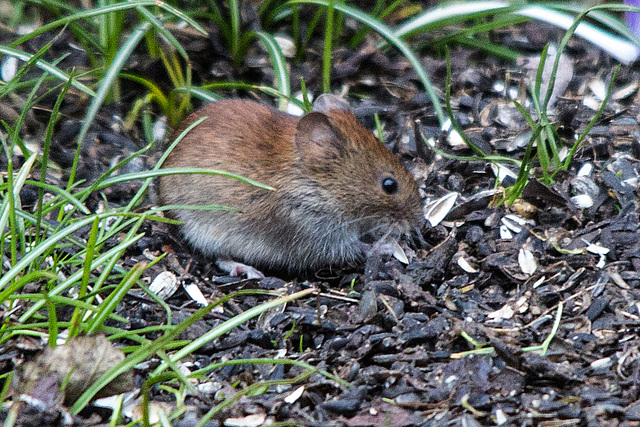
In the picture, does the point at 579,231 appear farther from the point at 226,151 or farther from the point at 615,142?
the point at 226,151

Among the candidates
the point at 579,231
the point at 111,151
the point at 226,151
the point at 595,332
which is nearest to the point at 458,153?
the point at 579,231

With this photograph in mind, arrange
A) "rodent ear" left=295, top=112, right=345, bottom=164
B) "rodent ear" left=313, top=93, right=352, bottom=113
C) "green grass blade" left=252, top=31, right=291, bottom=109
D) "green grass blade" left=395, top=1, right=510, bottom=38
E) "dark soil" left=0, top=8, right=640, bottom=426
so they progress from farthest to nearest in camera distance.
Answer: "green grass blade" left=395, top=1, right=510, bottom=38 < "green grass blade" left=252, top=31, right=291, bottom=109 < "rodent ear" left=313, top=93, right=352, bottom=113 < "rodent ear" left=295, top=112, right=345, bottom=164 < "dark soil" left=0, top=8, right=640, bottom=426

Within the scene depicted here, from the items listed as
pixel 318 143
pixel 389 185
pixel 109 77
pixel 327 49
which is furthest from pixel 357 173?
pixel 109 77

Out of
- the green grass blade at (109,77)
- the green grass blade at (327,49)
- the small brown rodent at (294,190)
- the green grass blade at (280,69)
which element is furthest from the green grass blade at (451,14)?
the green grass blade at (109,77)

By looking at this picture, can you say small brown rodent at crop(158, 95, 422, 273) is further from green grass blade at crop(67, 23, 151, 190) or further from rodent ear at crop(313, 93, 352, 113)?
green grass blade at crop(67, 23, 151, 190)

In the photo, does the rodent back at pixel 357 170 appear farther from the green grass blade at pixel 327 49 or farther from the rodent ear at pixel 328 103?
the green grass blade at pixel 327 49

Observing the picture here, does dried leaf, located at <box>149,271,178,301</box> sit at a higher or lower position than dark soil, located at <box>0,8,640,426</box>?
lower

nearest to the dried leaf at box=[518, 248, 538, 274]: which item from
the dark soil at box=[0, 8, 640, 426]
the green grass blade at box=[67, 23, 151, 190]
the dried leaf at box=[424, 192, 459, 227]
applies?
the dark soil at box=[0, 8, 640, 426]
